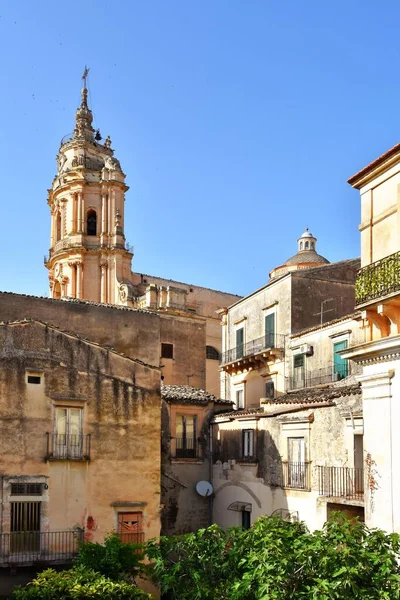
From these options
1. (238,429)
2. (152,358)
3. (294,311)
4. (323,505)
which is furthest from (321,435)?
(294,311)

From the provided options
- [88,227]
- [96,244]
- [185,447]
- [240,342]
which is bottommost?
[185,447]

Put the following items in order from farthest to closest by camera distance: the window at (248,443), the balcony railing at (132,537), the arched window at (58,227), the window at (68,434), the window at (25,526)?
1. the arched window at (58,227)
2. the window at (248,443)
3. the balcony railing at (132,537)
4. the window at (68,434)
5. the window at (25,526)

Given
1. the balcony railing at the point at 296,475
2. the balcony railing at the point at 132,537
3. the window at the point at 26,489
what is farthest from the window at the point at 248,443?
the window at the point at 26,489

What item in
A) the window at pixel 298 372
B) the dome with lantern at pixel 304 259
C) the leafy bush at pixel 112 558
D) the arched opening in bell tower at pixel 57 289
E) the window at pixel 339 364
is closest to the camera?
the leafy bush at pixel 112 558

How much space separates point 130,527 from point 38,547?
3.06 m

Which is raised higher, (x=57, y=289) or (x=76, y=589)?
(x=57, y=289)

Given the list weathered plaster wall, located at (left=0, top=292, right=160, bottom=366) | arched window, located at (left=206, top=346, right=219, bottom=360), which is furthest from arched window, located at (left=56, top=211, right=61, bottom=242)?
weathered plaster wall, located at (left=0, top=292, right=160, bottom=366)

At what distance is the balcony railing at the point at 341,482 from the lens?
22734 mm

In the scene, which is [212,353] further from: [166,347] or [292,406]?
[292,406]

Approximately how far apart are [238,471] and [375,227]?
48.8ft

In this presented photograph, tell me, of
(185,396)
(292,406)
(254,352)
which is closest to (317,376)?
(185,396)

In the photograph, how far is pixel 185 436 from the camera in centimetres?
3356

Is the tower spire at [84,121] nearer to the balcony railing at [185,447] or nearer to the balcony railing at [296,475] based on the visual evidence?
the balcony railing at [185,447]

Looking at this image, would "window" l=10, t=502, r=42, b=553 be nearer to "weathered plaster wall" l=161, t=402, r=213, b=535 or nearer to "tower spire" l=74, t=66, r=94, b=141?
"weathered plaster wall" l=161, t=402, r=213, b=535
